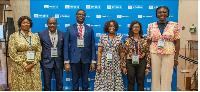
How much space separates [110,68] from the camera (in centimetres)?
343

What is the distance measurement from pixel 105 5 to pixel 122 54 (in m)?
1.28

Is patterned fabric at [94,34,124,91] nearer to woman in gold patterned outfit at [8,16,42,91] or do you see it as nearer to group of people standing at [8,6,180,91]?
group of people standing at [8,6,180,91]

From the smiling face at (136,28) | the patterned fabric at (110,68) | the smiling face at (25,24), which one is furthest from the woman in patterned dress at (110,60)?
the smiling face at (25,24)

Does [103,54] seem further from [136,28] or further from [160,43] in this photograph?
[160,43]

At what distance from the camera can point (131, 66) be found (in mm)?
3256

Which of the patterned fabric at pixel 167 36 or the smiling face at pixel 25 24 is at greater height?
the smiling face at pixel 25 24

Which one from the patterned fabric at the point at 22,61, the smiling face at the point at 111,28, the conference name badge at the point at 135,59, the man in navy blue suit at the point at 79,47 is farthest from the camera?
the man in navy blue suit at the point at 79,47

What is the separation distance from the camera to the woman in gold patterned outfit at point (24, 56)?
306 cm

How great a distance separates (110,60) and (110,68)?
164 millimetres

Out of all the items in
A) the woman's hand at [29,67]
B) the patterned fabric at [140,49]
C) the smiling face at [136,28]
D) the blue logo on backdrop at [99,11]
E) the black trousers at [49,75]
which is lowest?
the black trousers at [49,75]

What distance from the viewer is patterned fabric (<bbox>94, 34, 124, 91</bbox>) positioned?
11.1 feet

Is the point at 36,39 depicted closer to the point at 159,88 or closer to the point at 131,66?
the point at 131,66

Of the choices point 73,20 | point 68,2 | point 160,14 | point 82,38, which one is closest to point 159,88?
point 160,14

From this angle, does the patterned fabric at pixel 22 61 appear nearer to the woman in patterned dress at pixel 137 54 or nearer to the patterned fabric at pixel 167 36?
the woman in patterned dress at pixel 137 54
